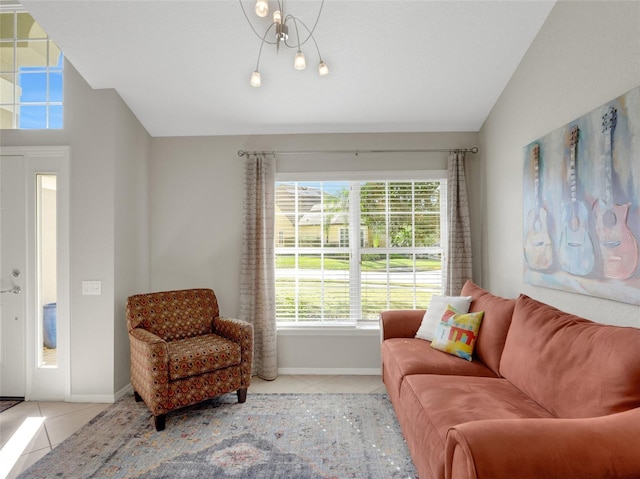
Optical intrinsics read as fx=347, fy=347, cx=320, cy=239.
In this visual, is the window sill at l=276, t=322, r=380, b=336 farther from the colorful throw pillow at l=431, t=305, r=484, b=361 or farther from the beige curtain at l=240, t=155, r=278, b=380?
the colorful throw pillow at l=431, t=305, r=484, b=361

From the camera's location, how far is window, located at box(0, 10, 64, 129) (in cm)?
304

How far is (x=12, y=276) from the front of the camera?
2914mm

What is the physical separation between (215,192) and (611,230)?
316cm

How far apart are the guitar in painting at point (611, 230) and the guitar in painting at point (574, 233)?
0.29ft

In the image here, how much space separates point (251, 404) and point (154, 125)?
9.05 feet

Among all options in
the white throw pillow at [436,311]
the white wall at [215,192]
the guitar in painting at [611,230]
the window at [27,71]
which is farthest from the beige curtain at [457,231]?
the window at [27,71]

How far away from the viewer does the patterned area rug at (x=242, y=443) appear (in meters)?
1.97

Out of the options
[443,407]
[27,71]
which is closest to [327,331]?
[443,407]

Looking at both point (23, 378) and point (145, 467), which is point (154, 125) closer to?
point (23, 378)

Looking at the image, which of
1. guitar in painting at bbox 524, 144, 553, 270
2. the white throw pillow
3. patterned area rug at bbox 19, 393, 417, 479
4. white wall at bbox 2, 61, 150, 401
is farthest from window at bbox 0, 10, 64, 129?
guitar in painting at bbox 524, 144, 553, 270

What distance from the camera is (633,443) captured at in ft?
3.53

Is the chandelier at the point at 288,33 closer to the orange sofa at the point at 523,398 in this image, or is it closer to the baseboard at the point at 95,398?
the orange sofa at the point at 523,398

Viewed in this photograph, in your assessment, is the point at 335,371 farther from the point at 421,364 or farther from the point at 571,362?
the point at 571,362

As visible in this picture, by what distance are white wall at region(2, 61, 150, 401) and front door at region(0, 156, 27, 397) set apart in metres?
0.33
